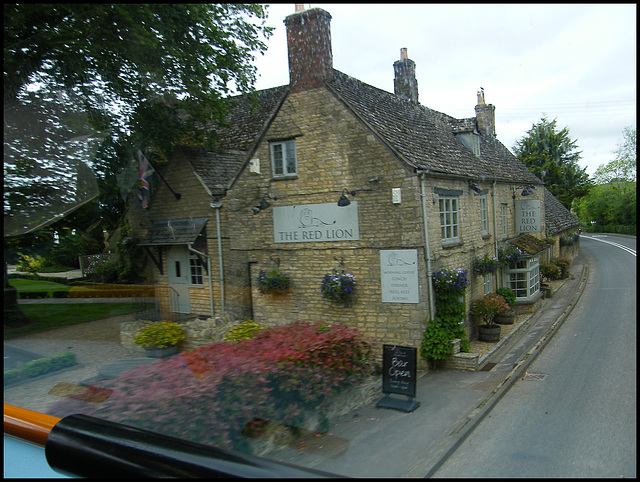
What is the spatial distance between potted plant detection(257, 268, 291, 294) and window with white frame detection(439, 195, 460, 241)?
10.7 feet

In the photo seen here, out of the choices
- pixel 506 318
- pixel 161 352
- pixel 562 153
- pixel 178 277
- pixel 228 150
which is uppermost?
pixel 228 150

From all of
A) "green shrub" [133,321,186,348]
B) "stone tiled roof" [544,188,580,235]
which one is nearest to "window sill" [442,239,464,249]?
"stone tiled roof" [544,188,580,235]

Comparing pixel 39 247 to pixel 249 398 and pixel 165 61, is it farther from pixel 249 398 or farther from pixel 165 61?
pixel 249 398

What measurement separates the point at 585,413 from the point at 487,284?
9.50 m

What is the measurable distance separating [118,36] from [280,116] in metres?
4.77

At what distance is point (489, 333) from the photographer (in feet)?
28.9

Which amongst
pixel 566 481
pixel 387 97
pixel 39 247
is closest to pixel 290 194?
pixel 39 247

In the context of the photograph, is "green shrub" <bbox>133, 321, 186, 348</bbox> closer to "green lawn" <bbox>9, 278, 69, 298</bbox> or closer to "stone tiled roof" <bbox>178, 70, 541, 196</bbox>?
"green lawn" <bbox>9, 278, 69, 298</bbox>

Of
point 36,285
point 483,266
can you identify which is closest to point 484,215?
A: point 483,266

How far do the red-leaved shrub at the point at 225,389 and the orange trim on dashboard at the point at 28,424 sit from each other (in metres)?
0.15

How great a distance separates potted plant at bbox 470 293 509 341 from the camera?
8.81 meters

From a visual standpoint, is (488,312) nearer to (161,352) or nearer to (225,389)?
(225,389)

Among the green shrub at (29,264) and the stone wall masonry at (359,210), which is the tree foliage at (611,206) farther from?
the stone wall masonry at (359,210)

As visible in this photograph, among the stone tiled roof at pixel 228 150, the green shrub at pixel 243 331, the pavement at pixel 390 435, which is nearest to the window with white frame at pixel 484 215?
the stone tiled roof at pixel 228 150
